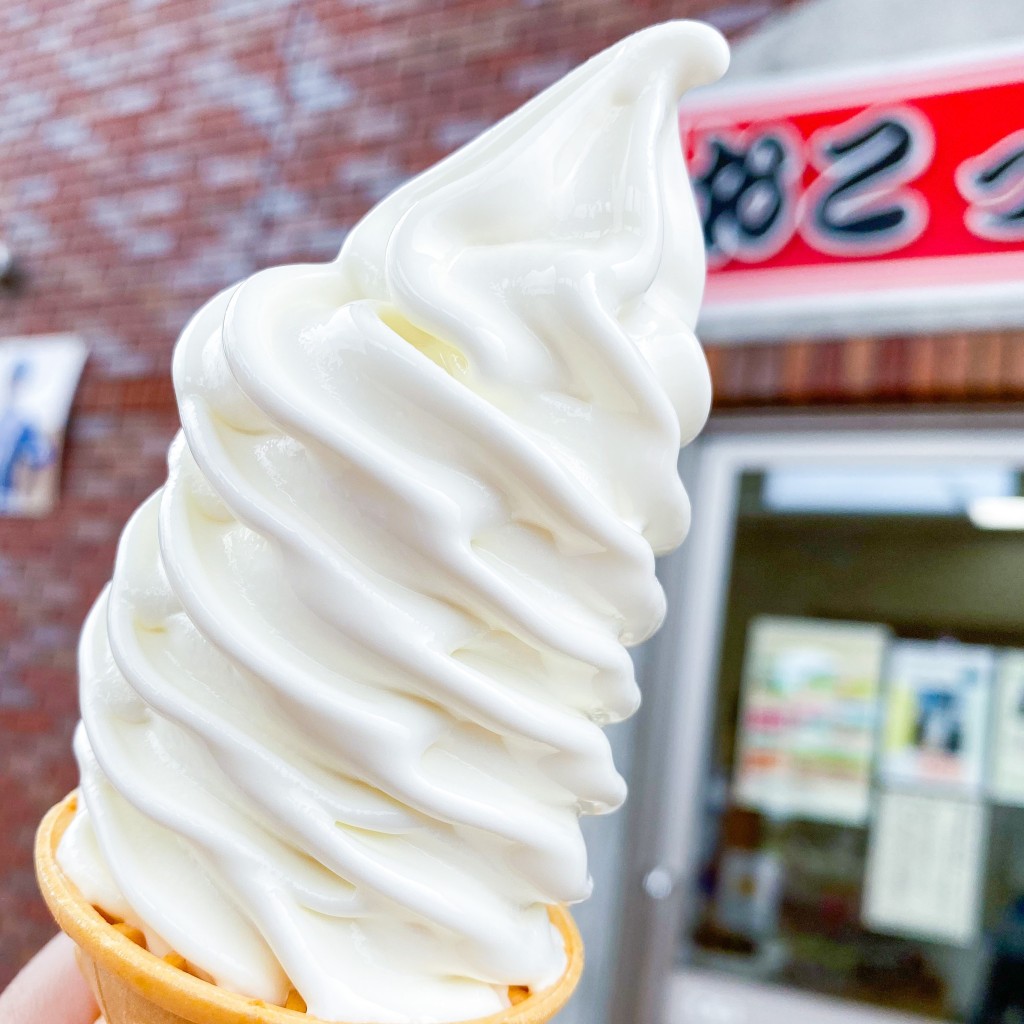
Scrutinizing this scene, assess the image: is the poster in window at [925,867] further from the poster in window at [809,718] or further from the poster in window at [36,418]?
the poster in window at [36,418]

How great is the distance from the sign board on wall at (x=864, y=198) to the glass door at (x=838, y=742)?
400mm

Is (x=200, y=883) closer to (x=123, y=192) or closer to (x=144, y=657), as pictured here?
(x=144, y=657)

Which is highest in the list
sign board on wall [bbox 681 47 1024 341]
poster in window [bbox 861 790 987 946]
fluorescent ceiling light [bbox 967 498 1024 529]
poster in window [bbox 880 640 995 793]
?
sign board on wall [bbox 681 47 1024 341]

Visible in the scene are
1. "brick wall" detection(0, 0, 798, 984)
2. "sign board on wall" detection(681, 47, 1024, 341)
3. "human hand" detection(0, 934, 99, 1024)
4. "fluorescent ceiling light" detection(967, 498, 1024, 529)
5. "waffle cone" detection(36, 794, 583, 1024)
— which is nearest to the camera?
"waffle cone" detection(36, 794, 583, 1024)

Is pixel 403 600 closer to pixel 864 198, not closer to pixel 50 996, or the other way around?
pixel 50 996

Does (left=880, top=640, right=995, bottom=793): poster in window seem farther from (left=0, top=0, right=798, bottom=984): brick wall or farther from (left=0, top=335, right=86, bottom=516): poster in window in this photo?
(left=0, top=335, right=86, bottom=516): poster in window

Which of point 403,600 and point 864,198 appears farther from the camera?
point 864,198

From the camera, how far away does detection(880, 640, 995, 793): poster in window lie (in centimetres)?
307

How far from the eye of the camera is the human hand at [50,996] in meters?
1.26

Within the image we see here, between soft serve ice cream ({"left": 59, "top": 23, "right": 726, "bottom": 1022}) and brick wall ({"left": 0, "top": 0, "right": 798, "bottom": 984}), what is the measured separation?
9.41 ft

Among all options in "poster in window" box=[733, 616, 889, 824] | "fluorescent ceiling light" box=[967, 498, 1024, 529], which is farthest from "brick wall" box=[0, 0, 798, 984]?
"poster in window" box=[733, 616, 889, 824]

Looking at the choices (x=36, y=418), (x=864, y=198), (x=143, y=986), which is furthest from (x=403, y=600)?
(x=36, y=418)

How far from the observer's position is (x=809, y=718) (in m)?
3.27

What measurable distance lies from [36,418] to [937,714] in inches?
165
